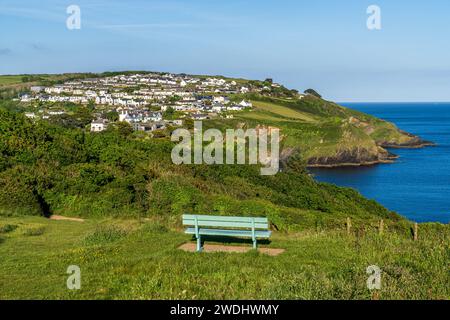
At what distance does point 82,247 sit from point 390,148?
370 ft

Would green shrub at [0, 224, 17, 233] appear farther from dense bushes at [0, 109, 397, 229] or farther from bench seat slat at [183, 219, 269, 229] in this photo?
bench seat slat at [183, 219, 269, 229]

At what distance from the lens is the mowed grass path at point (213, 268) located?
7836mm

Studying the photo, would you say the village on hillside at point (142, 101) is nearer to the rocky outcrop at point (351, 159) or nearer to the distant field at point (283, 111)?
the distant field at point (283, 111)

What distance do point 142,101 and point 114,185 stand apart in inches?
4722

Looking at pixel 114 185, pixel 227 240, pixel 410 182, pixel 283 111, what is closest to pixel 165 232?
pixel 227 240

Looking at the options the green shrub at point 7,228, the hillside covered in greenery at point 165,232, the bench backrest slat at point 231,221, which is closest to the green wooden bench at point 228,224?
the bench backrest slat at point 231,221

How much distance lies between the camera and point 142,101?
138125mm

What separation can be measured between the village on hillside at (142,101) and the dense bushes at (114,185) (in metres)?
55.3

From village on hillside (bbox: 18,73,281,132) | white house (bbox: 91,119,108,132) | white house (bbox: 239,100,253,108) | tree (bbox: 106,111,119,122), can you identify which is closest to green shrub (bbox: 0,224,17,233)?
village on hillside (bbox: 18,73,281,132)

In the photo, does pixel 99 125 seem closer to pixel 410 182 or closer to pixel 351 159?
pixel 351 159

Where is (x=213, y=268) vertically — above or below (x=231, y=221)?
below

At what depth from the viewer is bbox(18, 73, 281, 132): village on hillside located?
101956 mm

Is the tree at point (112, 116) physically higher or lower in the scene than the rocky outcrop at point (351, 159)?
higher
